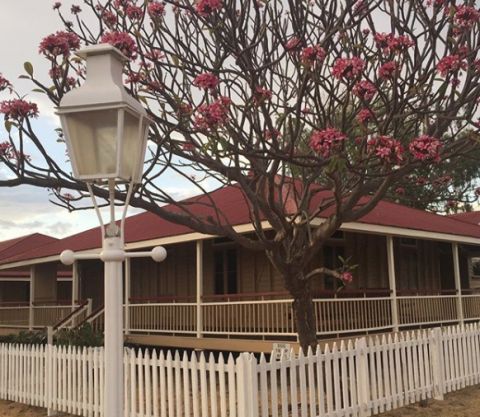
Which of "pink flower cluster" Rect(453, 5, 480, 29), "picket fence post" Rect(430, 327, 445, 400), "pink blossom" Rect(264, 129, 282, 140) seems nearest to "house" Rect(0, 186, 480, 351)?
"picket fence post" Rect(430, 327, 445, 400)

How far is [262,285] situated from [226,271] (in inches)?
56.7

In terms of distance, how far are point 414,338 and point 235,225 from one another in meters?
5.01

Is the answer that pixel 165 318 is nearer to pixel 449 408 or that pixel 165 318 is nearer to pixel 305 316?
pixel 305 316

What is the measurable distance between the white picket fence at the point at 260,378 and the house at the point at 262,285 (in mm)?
2916

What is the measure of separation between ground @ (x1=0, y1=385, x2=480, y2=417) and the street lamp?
21.0 ft

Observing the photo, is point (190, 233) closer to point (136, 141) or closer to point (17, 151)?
point (17, 151)

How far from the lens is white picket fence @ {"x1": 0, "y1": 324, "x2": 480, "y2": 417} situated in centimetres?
740

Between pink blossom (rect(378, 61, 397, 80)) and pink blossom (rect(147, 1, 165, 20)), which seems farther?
pink blossom (rect(147, 1, 165, 20))

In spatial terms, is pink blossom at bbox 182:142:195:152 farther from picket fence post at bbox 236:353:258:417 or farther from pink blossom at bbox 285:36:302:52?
picket fence post at bbox 236:353:258:417

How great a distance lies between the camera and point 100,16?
34.2ft

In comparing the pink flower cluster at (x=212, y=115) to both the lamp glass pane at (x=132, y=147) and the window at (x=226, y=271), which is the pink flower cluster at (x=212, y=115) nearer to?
the lamp glass pane at (x=132, y=147)

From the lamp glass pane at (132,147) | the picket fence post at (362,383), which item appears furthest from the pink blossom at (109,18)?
the lamp glass pane at (132,147)

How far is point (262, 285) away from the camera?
16.3 metres

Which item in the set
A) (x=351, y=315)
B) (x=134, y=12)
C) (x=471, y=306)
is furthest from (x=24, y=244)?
(x=134, y=12)
